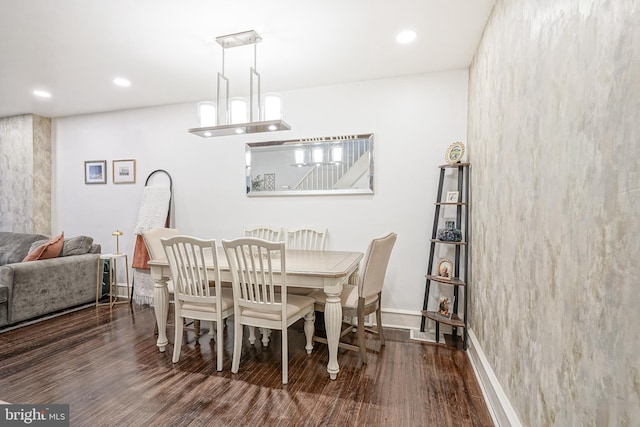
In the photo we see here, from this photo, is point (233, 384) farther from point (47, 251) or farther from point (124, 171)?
point (124, 171)

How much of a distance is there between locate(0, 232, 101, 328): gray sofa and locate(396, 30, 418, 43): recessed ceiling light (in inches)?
165

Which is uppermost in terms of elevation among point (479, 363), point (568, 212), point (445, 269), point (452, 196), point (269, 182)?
point (269, 182)

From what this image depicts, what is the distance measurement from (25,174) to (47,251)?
171 centimetres

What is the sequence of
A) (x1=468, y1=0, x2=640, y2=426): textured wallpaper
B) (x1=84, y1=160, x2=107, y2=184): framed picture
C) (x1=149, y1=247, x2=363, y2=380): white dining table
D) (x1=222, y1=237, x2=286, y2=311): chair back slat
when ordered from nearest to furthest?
(x1=468, y1=0, x2=640, y2=426): textured wallpaper < (x1=222, y1=237, x2=286, y2=311): chair back slat < (x1=149, y1=247, x2=363, y2=380): white dining table < (x1=84, y1=160, x2=107, y2=184): framed picture

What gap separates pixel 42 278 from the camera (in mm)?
3469

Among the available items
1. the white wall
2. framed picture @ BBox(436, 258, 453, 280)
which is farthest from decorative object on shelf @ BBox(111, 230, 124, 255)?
framed picture @ BBox(436, 258, 453, 280)

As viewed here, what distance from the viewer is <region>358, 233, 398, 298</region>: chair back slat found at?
7.57ft

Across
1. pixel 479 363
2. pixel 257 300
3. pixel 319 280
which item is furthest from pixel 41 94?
pixel 479 363

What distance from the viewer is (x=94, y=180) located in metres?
4.55

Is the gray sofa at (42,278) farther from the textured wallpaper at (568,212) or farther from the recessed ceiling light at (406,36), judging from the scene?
the textured wallpaper at (568,212)

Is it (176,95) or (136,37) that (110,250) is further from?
(136,37)

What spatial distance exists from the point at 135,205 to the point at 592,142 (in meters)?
4.79

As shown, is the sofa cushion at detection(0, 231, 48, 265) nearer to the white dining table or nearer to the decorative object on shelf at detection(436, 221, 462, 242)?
the white dining table

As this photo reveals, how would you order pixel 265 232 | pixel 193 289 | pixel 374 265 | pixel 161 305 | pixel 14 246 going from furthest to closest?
pixel 14 246 < pixel 265 232 < pixel 161 305 < pixel 193 289 < pixel 374 265
